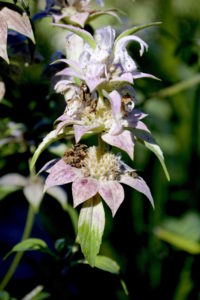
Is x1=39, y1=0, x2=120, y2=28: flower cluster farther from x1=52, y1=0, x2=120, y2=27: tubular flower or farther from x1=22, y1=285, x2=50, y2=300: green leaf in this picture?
x1=22, y1=285, x2=50, y2=300: green leaf

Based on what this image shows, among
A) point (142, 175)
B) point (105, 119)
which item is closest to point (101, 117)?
point (105, 119)

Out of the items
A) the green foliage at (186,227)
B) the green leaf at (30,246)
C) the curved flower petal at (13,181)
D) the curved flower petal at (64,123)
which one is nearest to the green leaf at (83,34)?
the curved flower petal at (64,123)

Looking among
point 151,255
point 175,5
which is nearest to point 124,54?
point 151,255

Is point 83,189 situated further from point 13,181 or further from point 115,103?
point 13,181

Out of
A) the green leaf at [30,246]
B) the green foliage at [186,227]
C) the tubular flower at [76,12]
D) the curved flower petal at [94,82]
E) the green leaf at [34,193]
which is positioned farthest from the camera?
the green foliage at [186,227]

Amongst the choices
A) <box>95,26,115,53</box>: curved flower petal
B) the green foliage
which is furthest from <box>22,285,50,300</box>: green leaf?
the green foliage

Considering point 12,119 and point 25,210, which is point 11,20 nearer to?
point 12,119

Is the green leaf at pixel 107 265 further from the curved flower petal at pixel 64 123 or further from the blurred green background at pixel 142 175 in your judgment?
the curved flower petal at pixel 64 123
